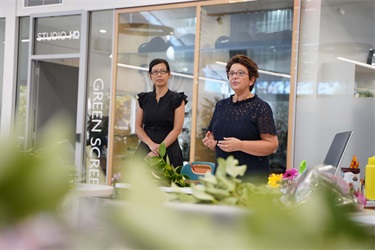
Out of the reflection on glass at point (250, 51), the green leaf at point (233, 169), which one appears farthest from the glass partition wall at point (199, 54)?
the green leaf at point (233, 169)

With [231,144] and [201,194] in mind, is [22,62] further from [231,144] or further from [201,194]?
[201,194]

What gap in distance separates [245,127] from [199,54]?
3291 millimetres

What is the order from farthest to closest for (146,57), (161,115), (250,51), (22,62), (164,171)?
(22,62)
(146,57)
(250,51)
(161,115)
(164,171)

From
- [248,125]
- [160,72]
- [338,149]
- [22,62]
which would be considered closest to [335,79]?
[160,72]

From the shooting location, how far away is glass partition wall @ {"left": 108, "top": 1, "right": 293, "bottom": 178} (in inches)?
239

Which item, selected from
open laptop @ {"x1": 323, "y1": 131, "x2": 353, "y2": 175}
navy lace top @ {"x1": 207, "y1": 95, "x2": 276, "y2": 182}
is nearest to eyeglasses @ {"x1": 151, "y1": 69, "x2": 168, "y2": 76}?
navy lace top @ {"x1": 207, "y1": 95, "x2": 276, "y2": 182}

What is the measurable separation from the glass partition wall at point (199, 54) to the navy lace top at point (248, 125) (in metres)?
2.33

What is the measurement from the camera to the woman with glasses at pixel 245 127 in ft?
10.8

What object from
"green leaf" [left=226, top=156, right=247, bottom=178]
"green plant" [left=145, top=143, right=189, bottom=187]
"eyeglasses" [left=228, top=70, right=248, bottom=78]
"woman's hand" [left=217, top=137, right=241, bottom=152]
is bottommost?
"green plant" [left=145, top=143, right=189, bottom=187]

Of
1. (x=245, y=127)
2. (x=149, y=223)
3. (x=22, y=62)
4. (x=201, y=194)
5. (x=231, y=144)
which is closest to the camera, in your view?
(x=149, y=223)

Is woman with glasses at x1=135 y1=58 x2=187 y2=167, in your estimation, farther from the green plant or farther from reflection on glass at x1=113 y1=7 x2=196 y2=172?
the green plant

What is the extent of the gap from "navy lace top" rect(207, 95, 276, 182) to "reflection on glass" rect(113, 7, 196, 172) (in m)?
3.15

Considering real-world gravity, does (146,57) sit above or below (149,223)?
above

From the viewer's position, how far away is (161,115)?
4496mm
